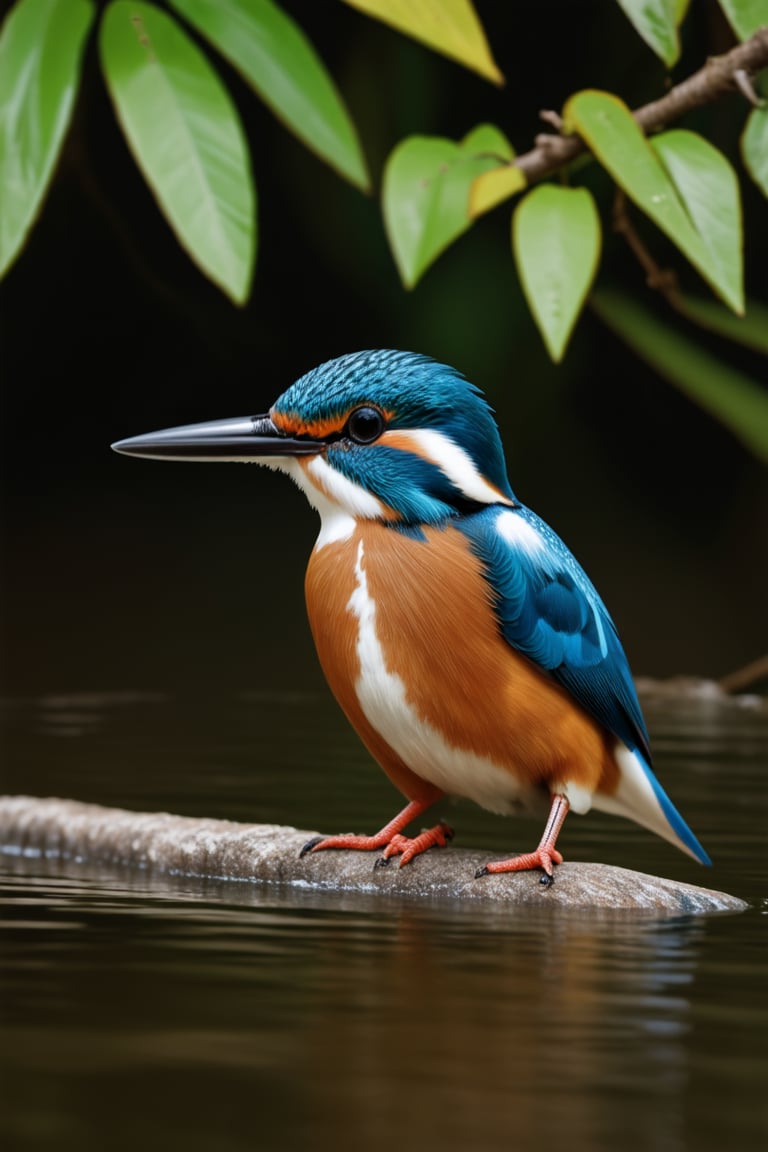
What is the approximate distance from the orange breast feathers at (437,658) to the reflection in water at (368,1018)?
0.22 metres

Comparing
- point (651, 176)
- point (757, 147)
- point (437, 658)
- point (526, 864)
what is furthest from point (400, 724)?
point (757, 147)

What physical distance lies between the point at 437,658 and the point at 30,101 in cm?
134

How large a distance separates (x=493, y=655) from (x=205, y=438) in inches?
19.7

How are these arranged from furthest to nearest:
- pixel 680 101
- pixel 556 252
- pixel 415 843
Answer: pixel 680 101 → pixel 556 252 → pixel 415 843

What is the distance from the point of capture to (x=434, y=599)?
6.97ft

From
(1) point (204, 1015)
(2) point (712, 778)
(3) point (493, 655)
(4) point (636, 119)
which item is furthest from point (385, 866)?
(4) point (636, 119)

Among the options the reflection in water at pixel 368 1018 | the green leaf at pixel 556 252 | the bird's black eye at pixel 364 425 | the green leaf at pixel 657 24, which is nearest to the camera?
the reflection in water at pixel 368 1018

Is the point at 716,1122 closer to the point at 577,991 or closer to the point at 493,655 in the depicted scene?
the point at 577,991

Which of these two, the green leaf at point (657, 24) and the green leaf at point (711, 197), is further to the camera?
the green leaf at point (657, 24)

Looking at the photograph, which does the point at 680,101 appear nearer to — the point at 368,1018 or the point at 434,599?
the point at 434,599

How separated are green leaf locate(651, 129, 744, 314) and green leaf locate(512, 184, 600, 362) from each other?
0.16 m

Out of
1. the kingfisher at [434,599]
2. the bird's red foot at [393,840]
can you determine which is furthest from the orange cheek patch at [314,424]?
the bird's red foot at [393,840]

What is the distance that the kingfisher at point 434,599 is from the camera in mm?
2125

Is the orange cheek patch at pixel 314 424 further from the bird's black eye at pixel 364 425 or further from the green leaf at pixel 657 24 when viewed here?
the green leaf at pixel 657 24
